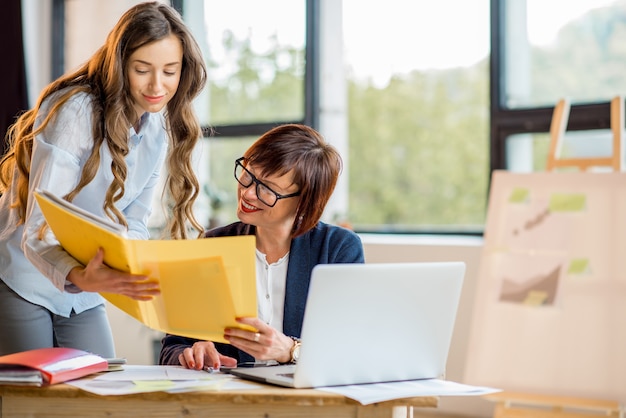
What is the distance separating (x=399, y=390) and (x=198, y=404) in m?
0.31

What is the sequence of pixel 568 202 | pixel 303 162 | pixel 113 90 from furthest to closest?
1. pixel 568 202
2. pixel 303 162
3. pixel 113 90

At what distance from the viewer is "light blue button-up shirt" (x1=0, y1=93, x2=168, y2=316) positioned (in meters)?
1.50

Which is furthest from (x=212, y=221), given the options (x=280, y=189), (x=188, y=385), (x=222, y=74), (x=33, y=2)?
(x=188, y=385)

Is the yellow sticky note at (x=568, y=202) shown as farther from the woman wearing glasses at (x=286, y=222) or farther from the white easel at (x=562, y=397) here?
the woman wearing glasses at (x=286, y=222)

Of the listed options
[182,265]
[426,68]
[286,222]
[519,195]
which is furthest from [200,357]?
[426,68]

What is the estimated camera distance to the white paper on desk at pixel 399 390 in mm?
1247

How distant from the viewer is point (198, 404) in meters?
1.29

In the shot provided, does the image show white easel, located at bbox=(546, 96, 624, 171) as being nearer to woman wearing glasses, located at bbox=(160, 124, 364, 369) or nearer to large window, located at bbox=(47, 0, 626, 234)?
large window, located at bbox=(47, 0, 626, 234)

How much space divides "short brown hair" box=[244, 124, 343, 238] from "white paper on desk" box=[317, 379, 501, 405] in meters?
0.56

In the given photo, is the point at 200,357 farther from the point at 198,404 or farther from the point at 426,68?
the point at 426,68

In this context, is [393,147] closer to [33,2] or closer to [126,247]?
[33,2]

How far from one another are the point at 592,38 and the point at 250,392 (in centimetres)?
275

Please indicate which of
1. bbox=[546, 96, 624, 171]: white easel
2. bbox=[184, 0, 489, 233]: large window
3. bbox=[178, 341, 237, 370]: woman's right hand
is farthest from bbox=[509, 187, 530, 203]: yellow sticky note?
bbox=[178, 341, 237, 370]: woman's right hand

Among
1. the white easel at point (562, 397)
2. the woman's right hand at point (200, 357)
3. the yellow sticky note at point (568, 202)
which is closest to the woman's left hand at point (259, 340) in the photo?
the woman's right hand at point (200, 357)
